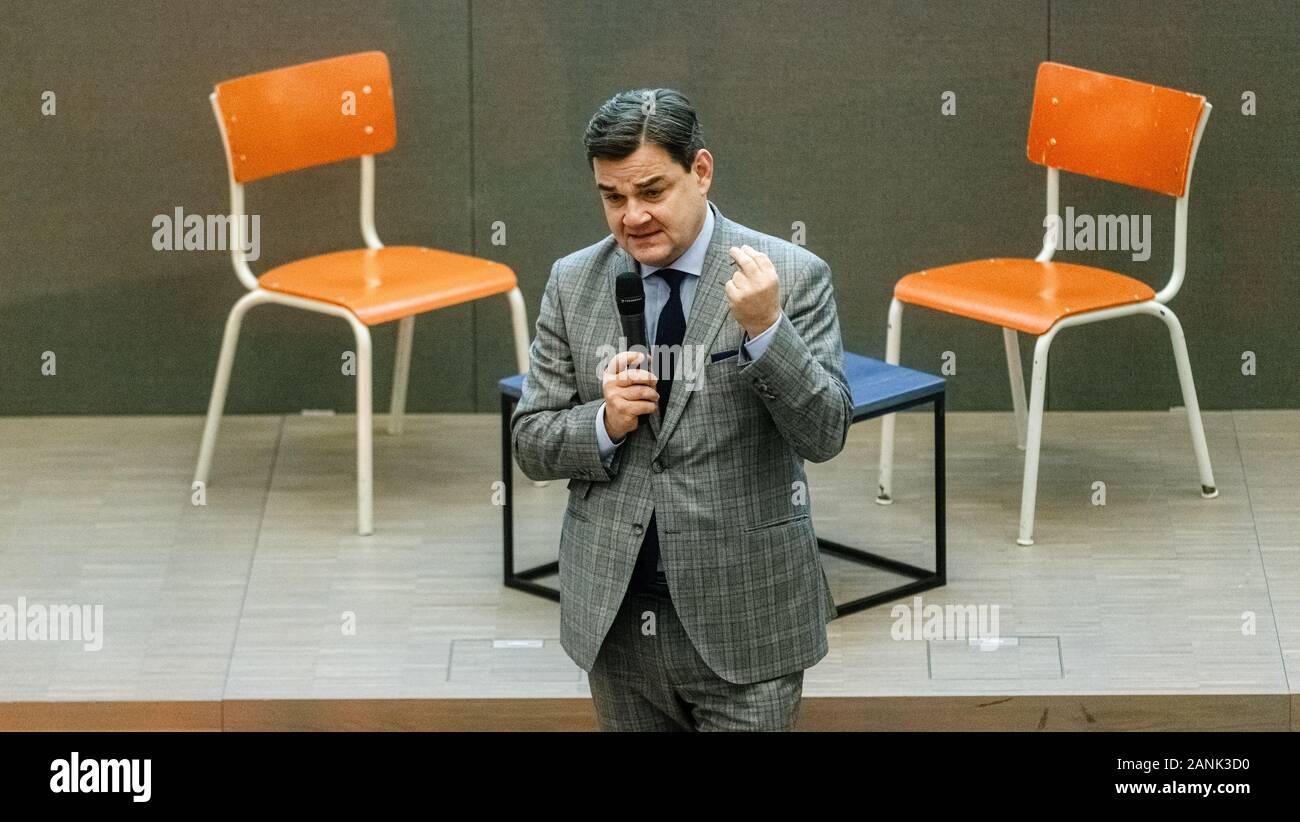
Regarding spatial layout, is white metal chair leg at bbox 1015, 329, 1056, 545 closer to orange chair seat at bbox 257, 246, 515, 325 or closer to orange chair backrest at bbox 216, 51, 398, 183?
orange chair seat at bbox 257, 246, 515, 325

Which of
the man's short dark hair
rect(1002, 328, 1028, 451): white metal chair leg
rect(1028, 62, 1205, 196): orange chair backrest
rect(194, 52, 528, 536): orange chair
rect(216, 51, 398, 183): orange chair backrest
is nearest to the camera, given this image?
the man's short dark hair

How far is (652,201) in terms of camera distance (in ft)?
8.68

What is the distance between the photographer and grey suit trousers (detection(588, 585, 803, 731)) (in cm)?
276

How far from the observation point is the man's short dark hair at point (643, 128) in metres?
2.61

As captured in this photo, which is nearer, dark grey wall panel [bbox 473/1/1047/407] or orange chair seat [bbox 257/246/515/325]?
orange chair seat [bbox 257/246/515/325]

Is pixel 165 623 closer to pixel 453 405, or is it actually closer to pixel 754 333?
pixel 453 405

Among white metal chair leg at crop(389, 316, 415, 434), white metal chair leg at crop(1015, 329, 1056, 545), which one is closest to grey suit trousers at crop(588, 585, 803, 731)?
white metal chair leg at crop(1015, 329, 1056, 545)

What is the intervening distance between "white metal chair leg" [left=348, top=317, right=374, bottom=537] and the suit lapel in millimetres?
1812

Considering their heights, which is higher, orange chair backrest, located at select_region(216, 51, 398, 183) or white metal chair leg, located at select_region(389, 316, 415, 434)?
orange chair backrest, located at select_region(216, 51, 398, 183)

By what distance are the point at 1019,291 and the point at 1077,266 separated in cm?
31

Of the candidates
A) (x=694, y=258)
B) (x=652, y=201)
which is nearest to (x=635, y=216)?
(x=652, y=201)

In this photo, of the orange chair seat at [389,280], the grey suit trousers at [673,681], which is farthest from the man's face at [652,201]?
the orange chair seat at [389,280]

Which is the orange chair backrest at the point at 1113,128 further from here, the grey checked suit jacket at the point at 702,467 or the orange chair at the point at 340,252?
the grey checked suit jacket at the point at 702,467

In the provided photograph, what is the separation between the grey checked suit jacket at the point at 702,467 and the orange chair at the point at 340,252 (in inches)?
69.1
